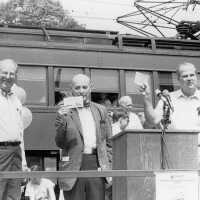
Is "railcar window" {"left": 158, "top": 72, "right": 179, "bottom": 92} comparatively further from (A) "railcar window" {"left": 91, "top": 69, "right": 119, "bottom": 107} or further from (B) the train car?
(A) "railcar window" {"left": 91, "top": 69, "right": 119, "bottom": 107}

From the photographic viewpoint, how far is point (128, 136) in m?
4.09

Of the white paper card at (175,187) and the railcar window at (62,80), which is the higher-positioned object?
the railcar window at (62,80)

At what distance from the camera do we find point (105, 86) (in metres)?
11.4

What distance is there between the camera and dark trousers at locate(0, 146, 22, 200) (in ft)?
17.8

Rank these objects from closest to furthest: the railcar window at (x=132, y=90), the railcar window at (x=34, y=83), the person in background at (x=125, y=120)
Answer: the person in background at (x=125, y=120) → the railcar window at (x=34, y=83) → the railcar window at (x=132, y=90)

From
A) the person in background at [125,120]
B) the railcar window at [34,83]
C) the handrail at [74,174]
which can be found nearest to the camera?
the handrail at [74,174]

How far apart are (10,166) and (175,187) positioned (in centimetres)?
209

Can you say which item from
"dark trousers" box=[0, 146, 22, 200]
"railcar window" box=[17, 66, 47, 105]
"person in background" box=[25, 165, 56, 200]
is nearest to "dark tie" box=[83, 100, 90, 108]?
"dark trousers" box=[0, 146, 22, 200]

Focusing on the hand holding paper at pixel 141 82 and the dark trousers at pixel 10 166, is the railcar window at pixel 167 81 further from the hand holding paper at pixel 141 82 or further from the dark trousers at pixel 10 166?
the hand holding paper at pixel 141 82

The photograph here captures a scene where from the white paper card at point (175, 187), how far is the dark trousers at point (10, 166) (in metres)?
1.88

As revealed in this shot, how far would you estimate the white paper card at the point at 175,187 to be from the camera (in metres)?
3.97

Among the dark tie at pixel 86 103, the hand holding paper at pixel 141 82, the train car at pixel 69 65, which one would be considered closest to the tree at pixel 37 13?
the train car at pixel 69 65

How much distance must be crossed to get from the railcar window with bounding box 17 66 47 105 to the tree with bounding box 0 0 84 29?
83.7 feet

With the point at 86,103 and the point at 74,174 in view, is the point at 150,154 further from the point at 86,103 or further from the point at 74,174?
the point at 86,103
